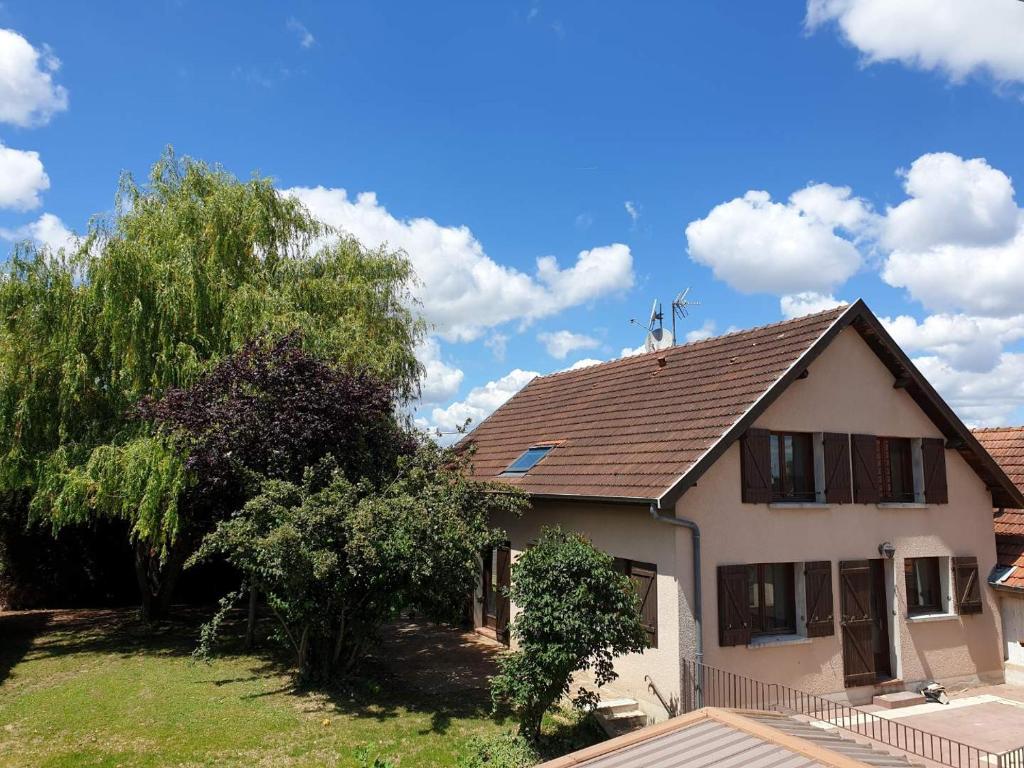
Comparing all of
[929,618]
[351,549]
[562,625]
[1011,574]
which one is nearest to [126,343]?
[351,549]

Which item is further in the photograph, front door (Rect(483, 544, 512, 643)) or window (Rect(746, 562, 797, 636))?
front door (Rect(483, 544, 512, 643))

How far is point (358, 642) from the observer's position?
12234mm

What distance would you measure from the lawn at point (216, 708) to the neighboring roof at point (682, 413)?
4.15 metres

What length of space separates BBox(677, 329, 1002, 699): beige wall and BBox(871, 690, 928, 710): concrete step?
0.35m

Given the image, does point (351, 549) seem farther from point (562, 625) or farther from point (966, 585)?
point (966, 585)

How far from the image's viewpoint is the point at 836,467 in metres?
13.1

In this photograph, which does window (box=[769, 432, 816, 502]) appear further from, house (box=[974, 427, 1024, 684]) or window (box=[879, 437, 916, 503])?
house (box=[974, 427, 1024, 684])

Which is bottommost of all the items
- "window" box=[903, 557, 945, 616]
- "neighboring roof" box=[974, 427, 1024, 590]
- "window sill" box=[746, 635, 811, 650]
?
"window sill" box=[746, 635, 811, 650]

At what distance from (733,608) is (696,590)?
2.67ft

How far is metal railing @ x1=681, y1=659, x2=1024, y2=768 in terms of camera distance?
10.2 metres

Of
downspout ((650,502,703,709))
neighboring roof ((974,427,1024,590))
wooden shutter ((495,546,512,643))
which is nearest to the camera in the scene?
downspout ((650,502,703,709))

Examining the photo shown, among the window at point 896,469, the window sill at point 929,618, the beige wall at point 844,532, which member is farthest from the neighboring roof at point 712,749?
the window at point 896,469

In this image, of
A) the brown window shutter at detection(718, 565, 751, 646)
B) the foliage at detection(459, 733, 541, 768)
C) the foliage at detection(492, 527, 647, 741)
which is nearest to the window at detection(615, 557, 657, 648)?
the brown window shutter at detection(718, 565, 751, 646)

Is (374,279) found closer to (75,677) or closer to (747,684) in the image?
(75,677)
